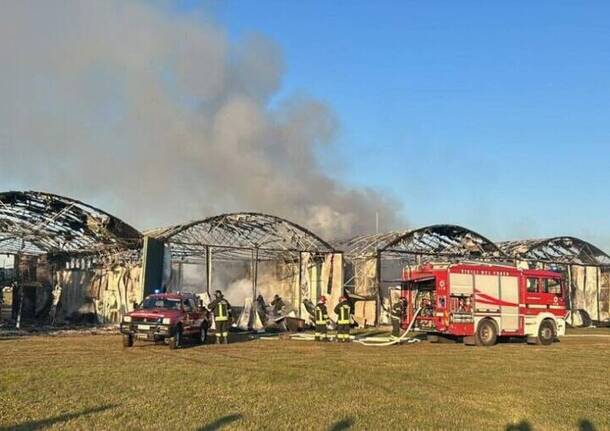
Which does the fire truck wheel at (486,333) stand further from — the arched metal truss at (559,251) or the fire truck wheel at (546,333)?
the arched metal truss at (559,251)

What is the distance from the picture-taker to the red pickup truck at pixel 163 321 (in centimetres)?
2042

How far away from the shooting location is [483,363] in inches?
669

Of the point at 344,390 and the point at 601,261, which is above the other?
the point at 601,261

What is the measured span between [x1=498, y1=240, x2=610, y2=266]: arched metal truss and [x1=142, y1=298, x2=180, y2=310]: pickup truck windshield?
23.8m

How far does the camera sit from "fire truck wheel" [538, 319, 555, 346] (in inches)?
972

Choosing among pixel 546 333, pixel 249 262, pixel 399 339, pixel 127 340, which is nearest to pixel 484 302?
pixel 546 333

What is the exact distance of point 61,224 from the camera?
3166 cm

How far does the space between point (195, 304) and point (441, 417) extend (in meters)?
14.9

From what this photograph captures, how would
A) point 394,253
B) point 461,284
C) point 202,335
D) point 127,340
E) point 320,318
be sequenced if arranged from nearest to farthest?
point 127,340 < point 202,335 < point 461,284 < point 320,318 < point 394,253

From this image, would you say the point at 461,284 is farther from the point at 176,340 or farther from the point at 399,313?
the point at 176,340

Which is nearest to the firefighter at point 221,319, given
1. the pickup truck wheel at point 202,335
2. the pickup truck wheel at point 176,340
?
the pickup truck wheel at point 202,335

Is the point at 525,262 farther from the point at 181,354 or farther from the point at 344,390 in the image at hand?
the point at 344,390

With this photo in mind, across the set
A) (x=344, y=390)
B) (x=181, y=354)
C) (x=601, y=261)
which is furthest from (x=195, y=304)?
(x=601, y=261)

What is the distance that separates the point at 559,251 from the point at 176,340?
29.5 metres
